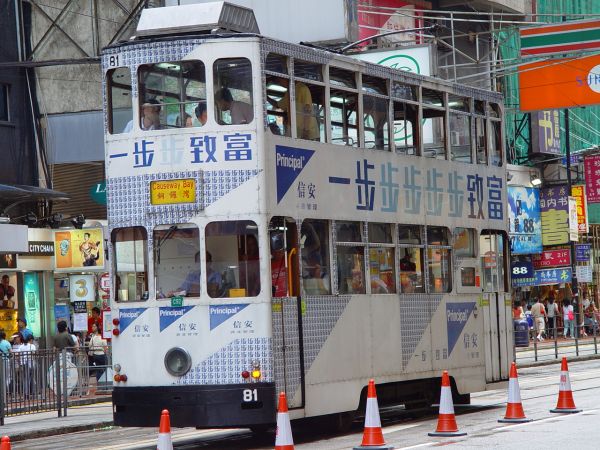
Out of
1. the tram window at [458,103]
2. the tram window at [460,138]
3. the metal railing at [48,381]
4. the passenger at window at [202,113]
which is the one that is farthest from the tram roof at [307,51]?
the metal railing at [48,381]

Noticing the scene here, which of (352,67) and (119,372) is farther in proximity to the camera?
(352,67)

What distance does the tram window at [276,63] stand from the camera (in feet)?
50.8

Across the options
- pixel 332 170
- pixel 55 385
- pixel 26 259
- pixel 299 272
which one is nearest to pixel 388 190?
pixel 332 170

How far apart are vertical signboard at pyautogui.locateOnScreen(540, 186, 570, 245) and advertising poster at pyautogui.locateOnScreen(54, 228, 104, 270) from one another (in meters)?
26.8

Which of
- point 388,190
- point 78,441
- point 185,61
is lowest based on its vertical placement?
point 78,441

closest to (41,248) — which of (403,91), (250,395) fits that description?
(403,91)

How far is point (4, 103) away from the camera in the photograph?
3475 centimetres

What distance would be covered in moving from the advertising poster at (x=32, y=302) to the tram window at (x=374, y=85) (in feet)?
61.2

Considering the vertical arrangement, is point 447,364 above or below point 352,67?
below

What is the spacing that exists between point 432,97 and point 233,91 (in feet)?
14.4

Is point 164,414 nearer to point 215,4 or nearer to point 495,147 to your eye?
point 215,4

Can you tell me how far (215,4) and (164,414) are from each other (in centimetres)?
616

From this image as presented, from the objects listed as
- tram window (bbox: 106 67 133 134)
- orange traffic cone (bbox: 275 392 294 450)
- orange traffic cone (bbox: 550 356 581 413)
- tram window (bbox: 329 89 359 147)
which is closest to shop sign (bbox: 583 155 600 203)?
orange traffic cone (bbox: 550 356 581 413)

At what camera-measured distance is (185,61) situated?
50.6 feet
